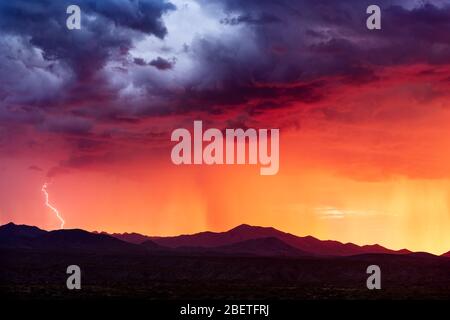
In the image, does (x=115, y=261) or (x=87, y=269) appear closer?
(x=87, y=269)

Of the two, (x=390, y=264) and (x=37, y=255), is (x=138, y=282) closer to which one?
(x=37, y=255)

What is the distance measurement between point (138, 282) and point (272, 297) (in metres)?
37.7

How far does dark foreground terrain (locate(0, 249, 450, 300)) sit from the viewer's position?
109 metres

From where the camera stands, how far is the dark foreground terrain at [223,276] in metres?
109

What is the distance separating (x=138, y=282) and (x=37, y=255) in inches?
1529

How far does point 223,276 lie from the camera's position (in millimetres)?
149375

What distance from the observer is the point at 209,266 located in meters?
155
